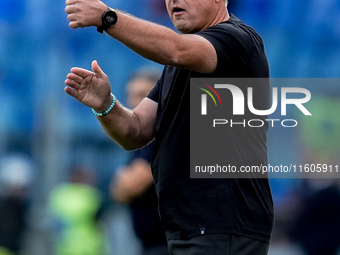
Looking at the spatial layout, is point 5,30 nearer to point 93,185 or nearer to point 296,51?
point 93,185

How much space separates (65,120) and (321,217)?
2840 mm

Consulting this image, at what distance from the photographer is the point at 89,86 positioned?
286 cm

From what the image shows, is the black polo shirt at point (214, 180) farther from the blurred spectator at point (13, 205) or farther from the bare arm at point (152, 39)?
the blurred spectator at point (13, 205)

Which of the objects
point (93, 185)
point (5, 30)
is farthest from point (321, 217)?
point (5, 30)

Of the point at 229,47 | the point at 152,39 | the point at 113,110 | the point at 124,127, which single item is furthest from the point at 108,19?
the point at 124,127

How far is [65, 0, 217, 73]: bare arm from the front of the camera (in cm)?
235

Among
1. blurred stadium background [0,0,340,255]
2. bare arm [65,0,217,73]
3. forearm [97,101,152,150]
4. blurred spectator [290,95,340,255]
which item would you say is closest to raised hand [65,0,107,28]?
bare arm [65,0,217,73]

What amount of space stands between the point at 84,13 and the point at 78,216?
4642mm

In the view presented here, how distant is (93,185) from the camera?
21.2 ft

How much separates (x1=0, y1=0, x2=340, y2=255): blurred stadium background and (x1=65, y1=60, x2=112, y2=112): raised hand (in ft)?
9.77

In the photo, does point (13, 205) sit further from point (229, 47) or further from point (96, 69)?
point (229, 47)

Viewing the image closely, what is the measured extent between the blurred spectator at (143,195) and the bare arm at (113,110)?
0.79 metres

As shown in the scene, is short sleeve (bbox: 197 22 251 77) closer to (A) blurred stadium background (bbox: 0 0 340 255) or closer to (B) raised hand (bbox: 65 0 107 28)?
(B) raised hand (bbox: 65 0 107 28)

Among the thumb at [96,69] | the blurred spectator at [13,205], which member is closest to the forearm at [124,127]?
the thumb at [96,69]
